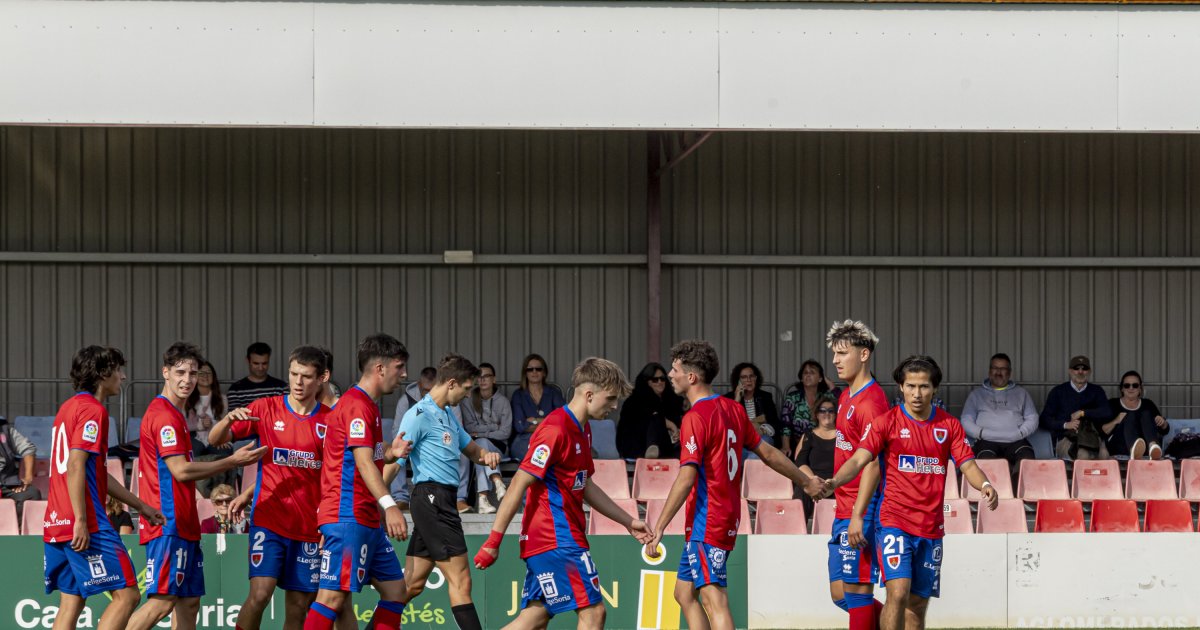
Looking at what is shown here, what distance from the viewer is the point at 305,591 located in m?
7.76

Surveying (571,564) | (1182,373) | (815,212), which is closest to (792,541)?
(571,564)

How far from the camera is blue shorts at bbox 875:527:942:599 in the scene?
7.98m

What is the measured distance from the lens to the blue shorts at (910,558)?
26.2ft

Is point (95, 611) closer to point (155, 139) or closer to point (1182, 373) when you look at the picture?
point (155, 139)

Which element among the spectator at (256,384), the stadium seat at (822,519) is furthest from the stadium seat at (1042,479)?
the spectator at (256,384)

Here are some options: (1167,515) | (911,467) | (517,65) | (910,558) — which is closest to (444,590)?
(910,558)

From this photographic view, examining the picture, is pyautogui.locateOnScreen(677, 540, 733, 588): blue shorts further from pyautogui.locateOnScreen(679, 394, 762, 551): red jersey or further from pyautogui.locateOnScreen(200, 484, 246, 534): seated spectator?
pyautogui.locateOnScreen(200, 484, 246, 534): seated spectator

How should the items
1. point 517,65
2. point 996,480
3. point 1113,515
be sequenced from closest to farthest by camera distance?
point 517,65
point 1113,515
point 996,480

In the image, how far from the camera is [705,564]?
7645 mm

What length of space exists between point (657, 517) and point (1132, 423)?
230 inches

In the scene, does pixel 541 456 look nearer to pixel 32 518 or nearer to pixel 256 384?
pixel 32 518

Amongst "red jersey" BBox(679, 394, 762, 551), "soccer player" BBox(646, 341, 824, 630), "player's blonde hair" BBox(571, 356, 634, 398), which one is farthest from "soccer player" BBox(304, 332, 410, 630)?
"red jersey" BBox(679, 394, 762, 551)

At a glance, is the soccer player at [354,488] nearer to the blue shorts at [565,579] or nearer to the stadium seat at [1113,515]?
the blue shorts at [565,579]

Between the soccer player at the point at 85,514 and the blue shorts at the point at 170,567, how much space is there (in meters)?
0.13
